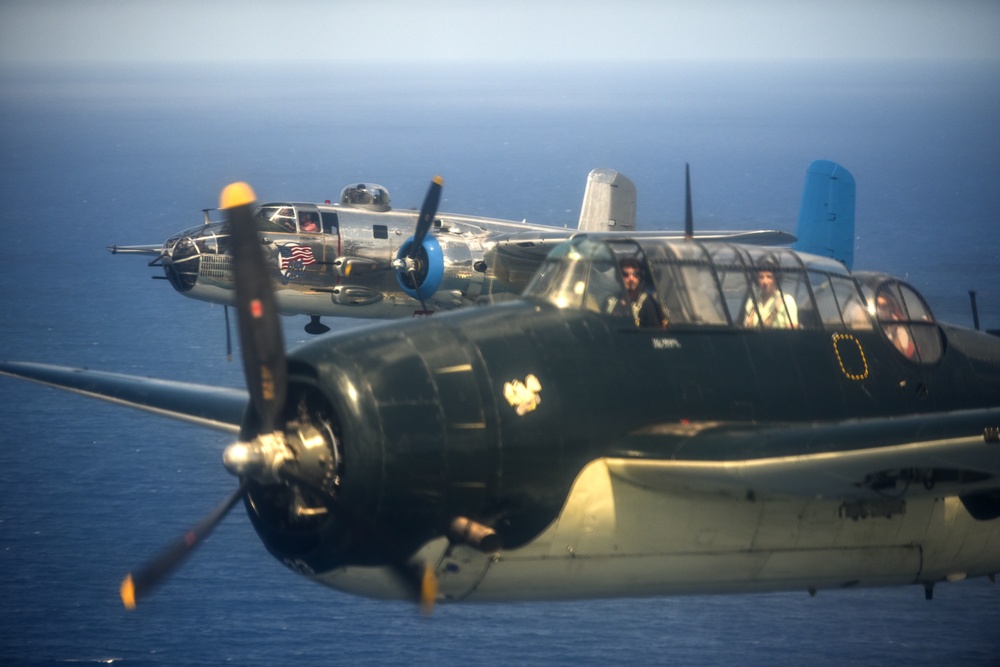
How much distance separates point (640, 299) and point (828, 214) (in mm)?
46503

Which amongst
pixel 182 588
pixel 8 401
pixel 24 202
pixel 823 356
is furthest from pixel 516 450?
pixel 24 202

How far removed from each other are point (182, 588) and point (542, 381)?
34.6m

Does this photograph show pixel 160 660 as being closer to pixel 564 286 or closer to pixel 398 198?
pixel 564 286

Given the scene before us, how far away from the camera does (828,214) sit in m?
66.5

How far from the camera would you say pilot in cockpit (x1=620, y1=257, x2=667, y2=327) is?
73.4 feet

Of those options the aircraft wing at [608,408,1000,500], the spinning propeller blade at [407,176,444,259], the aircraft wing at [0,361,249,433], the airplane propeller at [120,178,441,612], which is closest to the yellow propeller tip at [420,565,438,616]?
the airplane propeller at [120,178,441,612]

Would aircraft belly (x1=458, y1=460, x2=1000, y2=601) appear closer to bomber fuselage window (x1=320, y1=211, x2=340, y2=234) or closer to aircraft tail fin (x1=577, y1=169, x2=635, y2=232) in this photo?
bomber fuselage window (x1=320, y1=211, x2=340, y2=234)

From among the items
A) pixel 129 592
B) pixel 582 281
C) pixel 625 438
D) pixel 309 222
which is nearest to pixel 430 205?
pixel 309 222

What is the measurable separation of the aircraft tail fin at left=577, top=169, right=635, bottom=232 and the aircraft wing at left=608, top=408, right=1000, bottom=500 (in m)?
53.9

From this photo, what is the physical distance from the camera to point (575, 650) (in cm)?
4453

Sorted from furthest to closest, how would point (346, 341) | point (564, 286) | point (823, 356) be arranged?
point (823, 356), point (564, 286), point (346, 341)

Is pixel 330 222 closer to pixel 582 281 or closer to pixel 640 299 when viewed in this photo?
pixel 582 281

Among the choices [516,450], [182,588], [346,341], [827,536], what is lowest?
[182,588]

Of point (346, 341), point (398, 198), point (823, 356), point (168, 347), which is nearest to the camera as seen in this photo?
point (346, 341)
